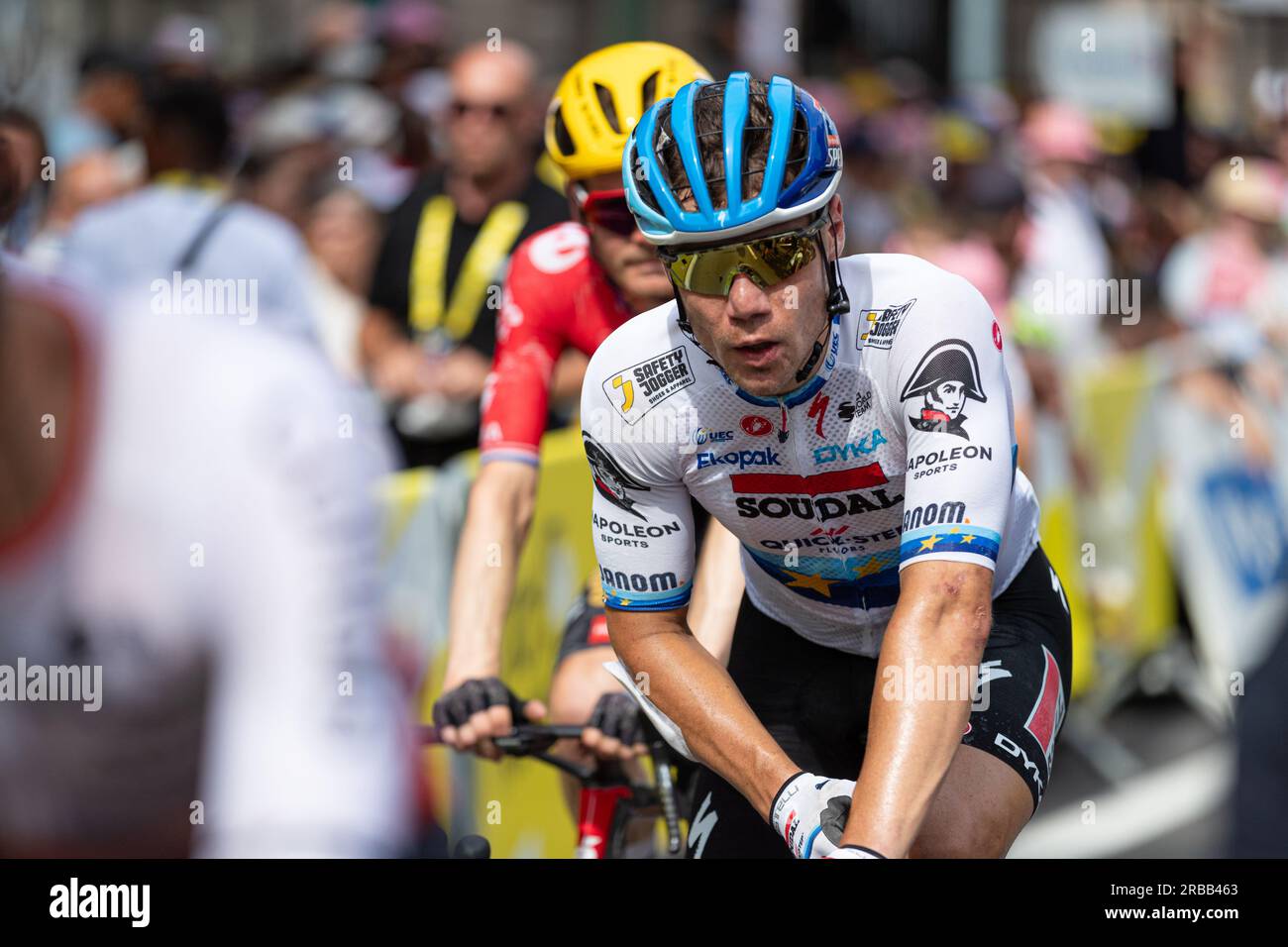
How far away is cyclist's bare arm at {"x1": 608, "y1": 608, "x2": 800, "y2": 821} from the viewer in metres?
3.32

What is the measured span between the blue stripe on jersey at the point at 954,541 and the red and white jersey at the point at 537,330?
5.57 feet

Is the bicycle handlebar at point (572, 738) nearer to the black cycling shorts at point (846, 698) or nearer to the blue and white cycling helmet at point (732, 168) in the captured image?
the black cycling shorts at point (846, 698)

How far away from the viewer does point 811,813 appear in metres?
3.14

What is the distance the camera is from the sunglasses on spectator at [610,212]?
4.62 m

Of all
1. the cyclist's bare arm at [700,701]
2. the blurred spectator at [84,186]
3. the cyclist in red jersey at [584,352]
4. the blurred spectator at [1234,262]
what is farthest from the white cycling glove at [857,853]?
the blurred spectator at [1234,262]

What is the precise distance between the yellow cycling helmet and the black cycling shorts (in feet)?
4.04

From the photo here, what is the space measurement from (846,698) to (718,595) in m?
0.52

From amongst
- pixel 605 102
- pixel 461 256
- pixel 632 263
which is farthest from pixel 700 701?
pixel 461 256

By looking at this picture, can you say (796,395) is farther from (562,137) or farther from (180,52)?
(180,52)

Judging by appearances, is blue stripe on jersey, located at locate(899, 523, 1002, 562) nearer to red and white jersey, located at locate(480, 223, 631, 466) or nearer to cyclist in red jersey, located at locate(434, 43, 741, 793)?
cyclist in red jersey, located at locate(434, 43, 741, 793)

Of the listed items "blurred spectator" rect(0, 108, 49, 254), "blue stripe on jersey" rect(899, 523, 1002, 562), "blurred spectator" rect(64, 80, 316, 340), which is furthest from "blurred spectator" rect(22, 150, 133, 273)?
"blue stripe on jersey" rect(899, 523, 1002, 562)

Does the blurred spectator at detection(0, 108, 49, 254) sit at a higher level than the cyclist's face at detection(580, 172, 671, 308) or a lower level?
higher
